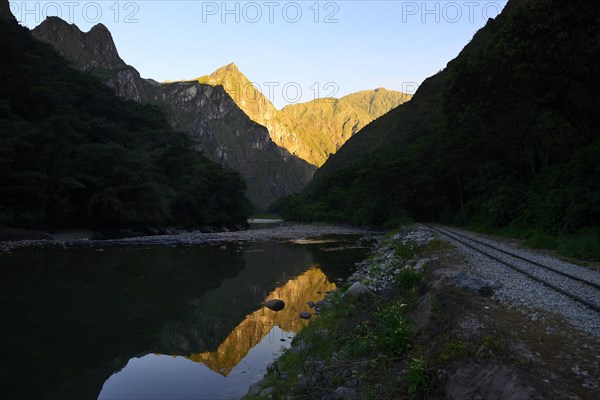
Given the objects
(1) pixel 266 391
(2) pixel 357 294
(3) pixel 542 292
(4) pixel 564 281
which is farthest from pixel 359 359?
(4) pixel 564 281

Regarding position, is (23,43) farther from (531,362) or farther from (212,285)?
(531,362)

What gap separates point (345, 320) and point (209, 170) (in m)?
77.6

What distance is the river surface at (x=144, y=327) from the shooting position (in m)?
8.37

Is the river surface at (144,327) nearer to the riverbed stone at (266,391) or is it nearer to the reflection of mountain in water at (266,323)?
the reflection of mountain in water at (266,323)

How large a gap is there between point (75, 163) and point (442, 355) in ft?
186

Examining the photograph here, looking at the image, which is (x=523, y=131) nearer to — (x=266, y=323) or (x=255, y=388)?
(x=266, y=323)

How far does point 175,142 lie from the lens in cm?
9112

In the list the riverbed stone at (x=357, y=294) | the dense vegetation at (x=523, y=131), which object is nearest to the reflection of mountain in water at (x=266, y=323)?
the riverbed stone at (x=357, y=294)

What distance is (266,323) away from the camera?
43.6ft

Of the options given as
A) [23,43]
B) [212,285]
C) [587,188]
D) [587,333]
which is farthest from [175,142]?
[587,333]

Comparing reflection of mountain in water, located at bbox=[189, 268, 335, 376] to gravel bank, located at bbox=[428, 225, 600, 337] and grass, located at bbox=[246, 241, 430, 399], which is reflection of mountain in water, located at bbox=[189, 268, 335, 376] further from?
gravel bank, located at bbox=[428, 225, 600, 337]

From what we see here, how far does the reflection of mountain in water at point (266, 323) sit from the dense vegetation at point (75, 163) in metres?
Result: 36.9

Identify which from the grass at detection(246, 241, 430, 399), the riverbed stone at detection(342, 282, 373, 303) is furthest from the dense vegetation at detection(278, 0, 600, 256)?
the grass at detection(246, 241, 430, 399)

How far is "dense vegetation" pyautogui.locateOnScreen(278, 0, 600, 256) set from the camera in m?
19.4
